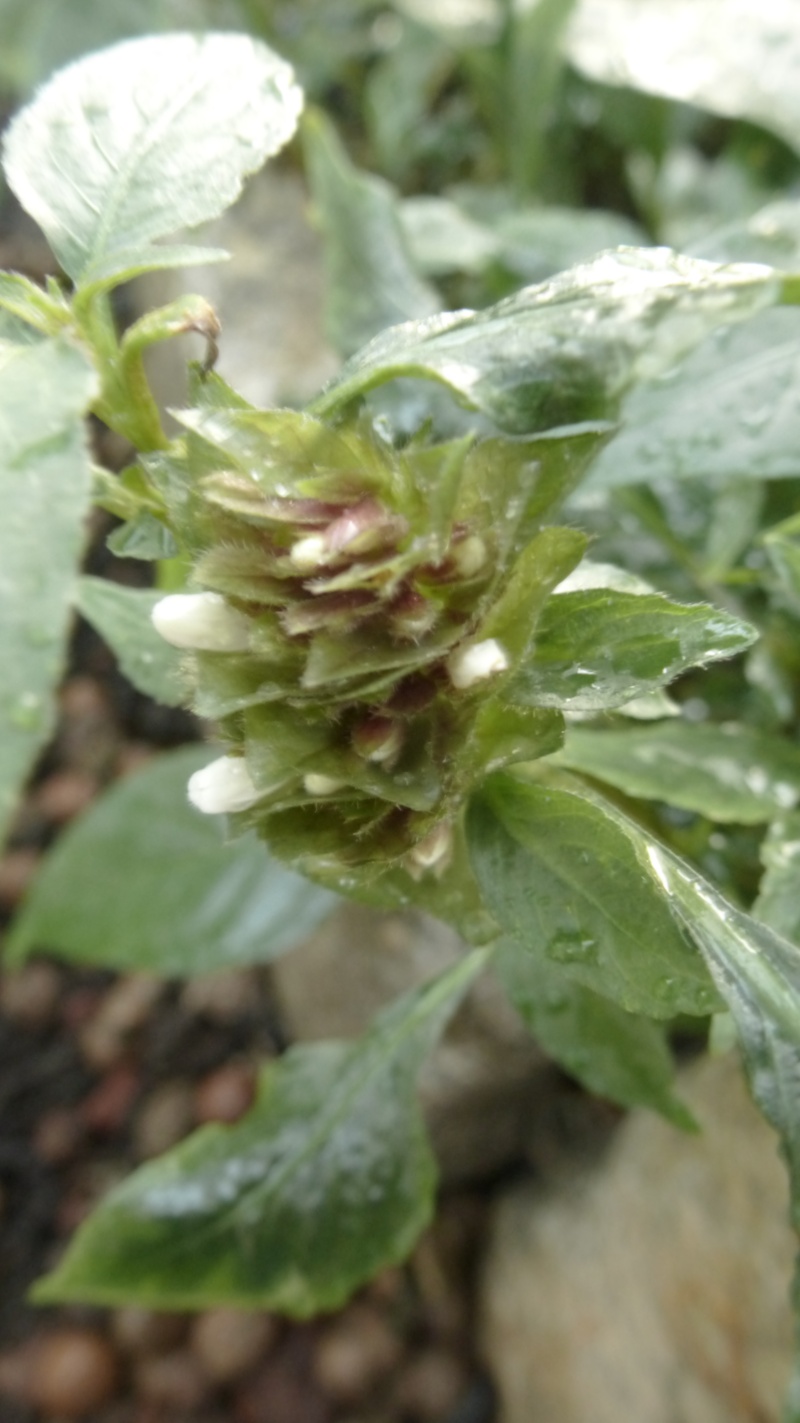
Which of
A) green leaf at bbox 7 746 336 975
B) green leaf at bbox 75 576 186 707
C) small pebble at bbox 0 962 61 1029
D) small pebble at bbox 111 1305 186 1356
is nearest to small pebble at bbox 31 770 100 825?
small pebble at bbox 0 962 61 1029

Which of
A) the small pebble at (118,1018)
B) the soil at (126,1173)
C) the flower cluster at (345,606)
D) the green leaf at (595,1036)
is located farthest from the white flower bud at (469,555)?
the small pebble at (118,1018)

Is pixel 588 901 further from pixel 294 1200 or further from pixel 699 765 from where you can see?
pixel 294 1200

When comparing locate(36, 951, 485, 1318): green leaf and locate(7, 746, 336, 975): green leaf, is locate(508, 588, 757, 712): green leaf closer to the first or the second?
locate(36, 951, 485, 1318): green leaf

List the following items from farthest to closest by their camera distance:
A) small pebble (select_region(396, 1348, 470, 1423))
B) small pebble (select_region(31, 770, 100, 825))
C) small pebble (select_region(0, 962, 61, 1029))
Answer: small pebble (select_region(31, 770, 100, 825)) → small pebble (select_region(0, 962, 61, 1029)) → small pebble (select_region(396, 1348, 470, 1423))

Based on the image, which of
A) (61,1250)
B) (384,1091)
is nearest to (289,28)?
(384,1091)

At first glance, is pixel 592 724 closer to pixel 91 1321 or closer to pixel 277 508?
pixel 277 508

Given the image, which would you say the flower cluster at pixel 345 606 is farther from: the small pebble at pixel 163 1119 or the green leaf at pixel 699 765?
the small pebble at pixel 163 1119
